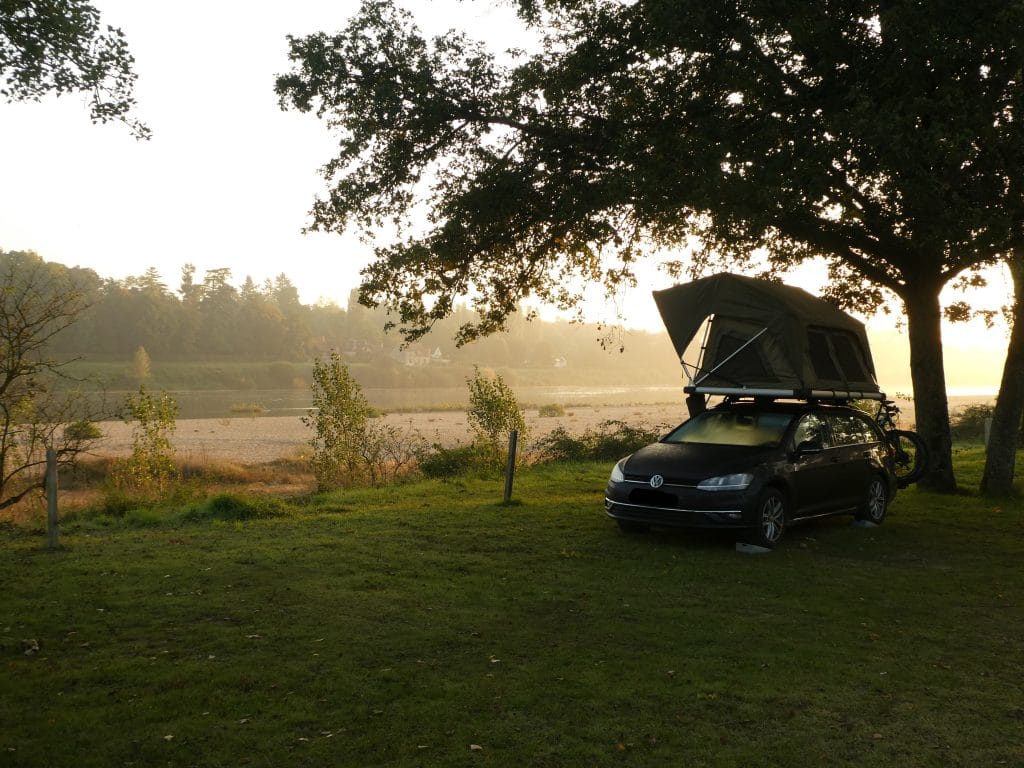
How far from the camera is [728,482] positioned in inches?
401

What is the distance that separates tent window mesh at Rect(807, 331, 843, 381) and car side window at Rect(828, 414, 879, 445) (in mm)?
616

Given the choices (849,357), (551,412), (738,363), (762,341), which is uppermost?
(762,341)

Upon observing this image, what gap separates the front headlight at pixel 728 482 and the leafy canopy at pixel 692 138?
3.58 m

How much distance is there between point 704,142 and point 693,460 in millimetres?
4469

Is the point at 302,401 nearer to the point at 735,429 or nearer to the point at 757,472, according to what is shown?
the point at 735,429

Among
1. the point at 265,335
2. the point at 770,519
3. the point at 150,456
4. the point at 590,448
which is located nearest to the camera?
the point at 770,519

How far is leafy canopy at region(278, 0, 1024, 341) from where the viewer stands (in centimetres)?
1078

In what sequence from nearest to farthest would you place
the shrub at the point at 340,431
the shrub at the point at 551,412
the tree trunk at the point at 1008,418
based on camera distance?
the tree trunk at the point at 1008,418 → the shrub at the point at 340,431 → the shrub at the point at 551,412

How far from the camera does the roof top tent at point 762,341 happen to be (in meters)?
11.9

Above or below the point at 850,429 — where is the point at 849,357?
above

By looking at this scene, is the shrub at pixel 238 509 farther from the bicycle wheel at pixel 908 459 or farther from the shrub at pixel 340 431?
the bicycle wheel at pixel 908 459

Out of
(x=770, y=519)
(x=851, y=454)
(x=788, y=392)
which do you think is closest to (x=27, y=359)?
(x=770, y=519)

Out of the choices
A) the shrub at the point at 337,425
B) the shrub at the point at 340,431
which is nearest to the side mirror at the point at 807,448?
the shrub at the point at 340,431

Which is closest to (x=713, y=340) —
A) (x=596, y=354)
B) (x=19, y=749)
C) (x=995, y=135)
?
(x=995, y=135)
